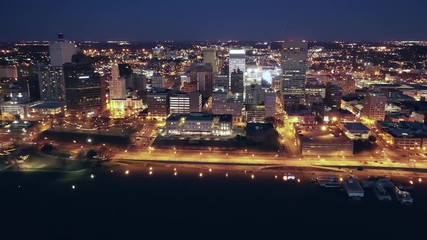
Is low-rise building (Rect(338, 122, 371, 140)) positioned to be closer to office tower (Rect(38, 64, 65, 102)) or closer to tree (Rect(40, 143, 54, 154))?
tree (Rect(40, 143, 54, 154))

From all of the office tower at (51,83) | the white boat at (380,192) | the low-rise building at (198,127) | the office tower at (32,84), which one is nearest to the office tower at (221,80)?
the low-rise building at (198,127)

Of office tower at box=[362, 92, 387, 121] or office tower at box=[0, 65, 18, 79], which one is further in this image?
office tower at box=[0, 65, 18, 79]

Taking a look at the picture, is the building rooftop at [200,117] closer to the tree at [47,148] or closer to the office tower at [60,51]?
the tree at [47,148]

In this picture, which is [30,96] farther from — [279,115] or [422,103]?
[422,103]

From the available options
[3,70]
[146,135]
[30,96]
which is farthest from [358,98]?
[3,70]

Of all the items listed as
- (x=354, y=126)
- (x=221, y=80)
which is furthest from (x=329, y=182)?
(x=221, y=80)

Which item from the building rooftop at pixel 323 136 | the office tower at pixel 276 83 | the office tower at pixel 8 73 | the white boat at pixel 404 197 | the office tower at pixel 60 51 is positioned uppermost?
the office tower at pixel 60 51

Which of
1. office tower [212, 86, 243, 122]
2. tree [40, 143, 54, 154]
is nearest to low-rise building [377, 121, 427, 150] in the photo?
office tower [212, 86, 243, 122]
